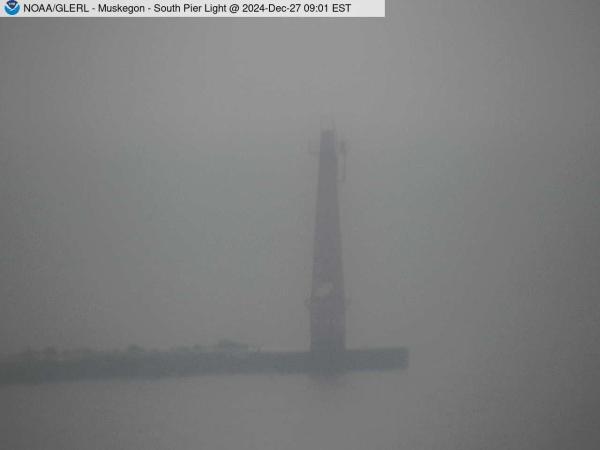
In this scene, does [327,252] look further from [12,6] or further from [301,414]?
[12,6]

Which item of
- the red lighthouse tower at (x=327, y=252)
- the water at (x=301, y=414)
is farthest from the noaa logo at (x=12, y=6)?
the water at (x=301, y=414)

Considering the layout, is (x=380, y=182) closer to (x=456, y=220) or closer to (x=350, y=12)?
(x=456, y=220)

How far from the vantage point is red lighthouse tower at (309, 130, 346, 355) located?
3.27 ft

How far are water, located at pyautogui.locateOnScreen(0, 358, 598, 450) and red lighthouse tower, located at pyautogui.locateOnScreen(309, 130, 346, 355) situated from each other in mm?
146

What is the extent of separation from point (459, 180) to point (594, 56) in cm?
39

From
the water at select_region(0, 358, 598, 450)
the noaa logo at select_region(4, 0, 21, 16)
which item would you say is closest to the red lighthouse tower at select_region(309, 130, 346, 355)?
the water at select_region(0, 358, 598, 450)

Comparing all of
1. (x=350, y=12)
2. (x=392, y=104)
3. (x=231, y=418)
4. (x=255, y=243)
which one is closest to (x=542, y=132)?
(x=392, y=104)

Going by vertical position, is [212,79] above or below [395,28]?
below

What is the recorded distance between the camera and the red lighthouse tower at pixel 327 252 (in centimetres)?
100

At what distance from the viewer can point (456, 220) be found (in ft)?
3.34

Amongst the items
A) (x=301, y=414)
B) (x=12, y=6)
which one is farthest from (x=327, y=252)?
(x=12, y=6)

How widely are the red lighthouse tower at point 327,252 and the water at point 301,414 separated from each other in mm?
146

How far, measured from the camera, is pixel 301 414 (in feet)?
3.38

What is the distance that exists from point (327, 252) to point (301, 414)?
0.36m
